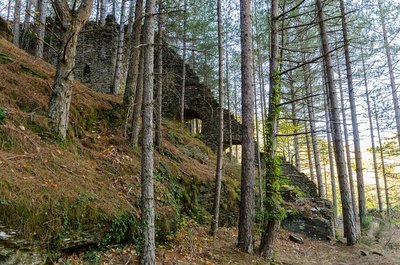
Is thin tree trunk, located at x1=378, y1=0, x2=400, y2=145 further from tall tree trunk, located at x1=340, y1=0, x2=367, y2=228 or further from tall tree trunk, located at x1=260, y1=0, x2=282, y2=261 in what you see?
tall tree trunk, located at x1=260, y1=0, x2=282, y2=261

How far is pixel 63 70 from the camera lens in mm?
5387

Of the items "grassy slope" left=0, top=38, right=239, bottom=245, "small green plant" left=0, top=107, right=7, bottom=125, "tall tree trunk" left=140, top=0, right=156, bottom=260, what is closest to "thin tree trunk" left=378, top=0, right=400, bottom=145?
"grassy slope" left=0, top=38, right=239, bottom=245

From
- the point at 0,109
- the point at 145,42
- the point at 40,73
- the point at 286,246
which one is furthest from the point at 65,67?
the point at 286,246

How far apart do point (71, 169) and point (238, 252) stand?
3.55 m

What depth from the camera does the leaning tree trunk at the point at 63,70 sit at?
5.34 m

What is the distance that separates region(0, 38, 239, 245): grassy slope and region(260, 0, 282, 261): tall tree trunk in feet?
6.39

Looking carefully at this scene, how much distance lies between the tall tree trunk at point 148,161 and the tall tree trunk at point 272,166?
2647 millimetres

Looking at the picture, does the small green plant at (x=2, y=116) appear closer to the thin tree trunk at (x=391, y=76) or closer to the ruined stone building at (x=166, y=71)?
the ruined stone building at (x=166, y=71)

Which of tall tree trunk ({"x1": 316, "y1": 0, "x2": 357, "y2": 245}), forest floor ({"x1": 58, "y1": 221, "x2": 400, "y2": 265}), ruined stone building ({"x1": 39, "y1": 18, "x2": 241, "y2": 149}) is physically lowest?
forest floor ({"x1": 58, "y1": 221, "x2": 400, "y2": 265})

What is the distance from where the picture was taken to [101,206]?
4570 millimetres

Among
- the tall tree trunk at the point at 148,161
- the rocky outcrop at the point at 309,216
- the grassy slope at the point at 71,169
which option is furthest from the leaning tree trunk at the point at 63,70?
the rocky outcrop at the point at 309,216

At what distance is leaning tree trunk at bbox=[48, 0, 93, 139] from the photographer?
17.5 feet

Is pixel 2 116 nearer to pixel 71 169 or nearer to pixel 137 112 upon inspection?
pixel 71 169

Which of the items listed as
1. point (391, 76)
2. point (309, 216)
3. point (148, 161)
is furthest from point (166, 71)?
point (391, 76)
